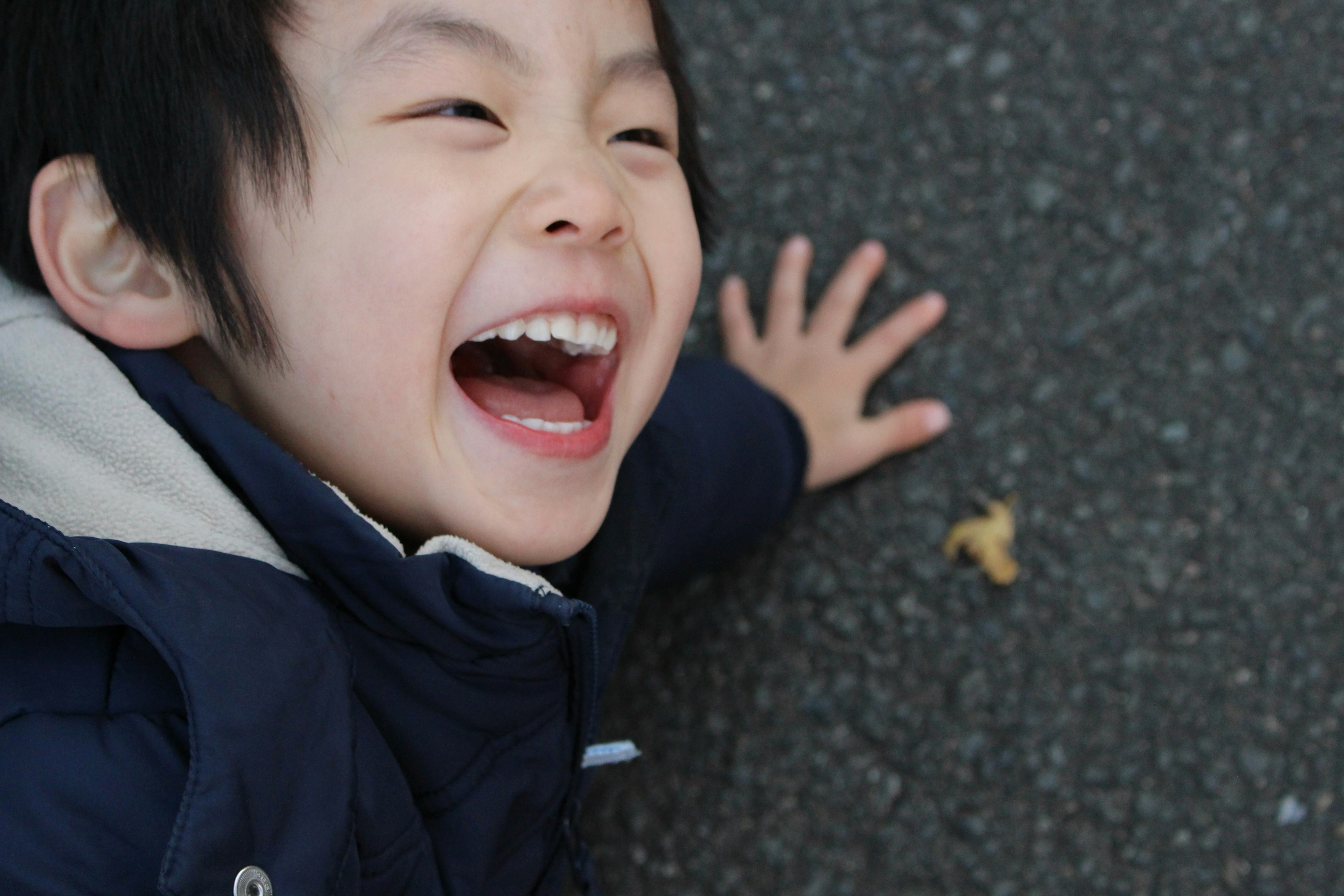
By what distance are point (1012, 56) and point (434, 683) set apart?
1.64m

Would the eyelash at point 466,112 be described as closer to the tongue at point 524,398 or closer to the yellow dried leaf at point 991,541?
the tongue at point 524,398

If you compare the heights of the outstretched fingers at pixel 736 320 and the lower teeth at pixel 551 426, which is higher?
the lower teeth at pixel 551 426

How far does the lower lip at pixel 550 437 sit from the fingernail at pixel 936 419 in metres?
0.85

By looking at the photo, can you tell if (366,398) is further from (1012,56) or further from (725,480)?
(1012,56)

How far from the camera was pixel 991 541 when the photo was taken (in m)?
2.09

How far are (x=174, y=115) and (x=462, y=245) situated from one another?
393 mm

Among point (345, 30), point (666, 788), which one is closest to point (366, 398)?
point (345, 30)

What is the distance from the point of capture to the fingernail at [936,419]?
2131 mm

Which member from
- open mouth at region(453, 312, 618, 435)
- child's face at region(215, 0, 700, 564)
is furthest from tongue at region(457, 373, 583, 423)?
child's face at region(215, 0, 700, 564)

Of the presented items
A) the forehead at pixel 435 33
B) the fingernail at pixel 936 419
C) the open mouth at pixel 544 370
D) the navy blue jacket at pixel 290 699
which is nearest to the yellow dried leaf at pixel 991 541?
the fingernail at pixel 936 419

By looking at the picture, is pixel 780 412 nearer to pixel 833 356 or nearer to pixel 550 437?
pixel 833 356

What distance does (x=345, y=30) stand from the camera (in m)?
1.33

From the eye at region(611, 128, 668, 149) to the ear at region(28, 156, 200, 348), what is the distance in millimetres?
595

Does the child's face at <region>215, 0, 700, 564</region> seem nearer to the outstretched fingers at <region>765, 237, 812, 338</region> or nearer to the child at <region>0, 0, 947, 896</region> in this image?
the child at <region>0, 0, 947, 896</region>
